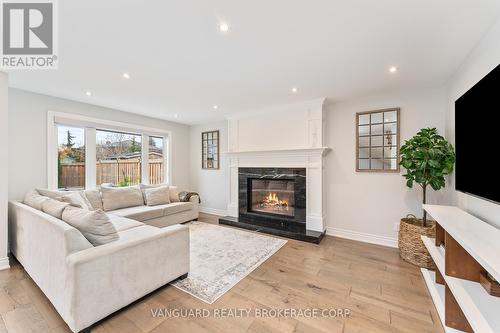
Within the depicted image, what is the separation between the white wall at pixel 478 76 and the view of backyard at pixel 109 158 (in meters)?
5.35

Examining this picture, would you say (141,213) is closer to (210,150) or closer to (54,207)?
(54,207)

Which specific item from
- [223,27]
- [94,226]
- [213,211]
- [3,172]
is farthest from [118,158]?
[223,27]

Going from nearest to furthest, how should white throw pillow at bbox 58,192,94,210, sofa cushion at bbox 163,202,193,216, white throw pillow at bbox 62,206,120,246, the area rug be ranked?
white throw pillow at bbox 62,206,120,246
the area rug
white throw pillow at bbox 58,192,94,210
sofa cushion at bbox 163,202,193,216

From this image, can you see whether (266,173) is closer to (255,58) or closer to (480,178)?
(255,58)

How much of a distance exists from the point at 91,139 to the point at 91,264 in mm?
3204

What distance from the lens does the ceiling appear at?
1.57m

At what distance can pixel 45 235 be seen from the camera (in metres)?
1.89

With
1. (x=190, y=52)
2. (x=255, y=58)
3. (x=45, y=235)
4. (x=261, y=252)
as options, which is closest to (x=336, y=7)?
(x=255, y=58)

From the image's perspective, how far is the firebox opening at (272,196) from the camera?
162 inches

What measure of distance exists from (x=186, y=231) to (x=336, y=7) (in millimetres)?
2419

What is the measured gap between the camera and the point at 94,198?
3600mm

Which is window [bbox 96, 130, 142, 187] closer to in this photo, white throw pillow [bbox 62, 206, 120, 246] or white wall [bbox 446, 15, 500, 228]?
white throw pillow [bbox 62, 206, 120, 246]

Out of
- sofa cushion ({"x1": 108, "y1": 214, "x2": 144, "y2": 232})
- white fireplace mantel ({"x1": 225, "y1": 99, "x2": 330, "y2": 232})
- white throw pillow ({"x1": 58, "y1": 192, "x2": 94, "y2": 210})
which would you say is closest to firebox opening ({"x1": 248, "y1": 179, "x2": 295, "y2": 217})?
white fireplace mantel ({"x1": 225, "y1": 99, "x2": 330, "y2": 232})

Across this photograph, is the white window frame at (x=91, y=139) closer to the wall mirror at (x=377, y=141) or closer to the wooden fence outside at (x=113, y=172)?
the wooden fence outside at (x=113, y=172)
